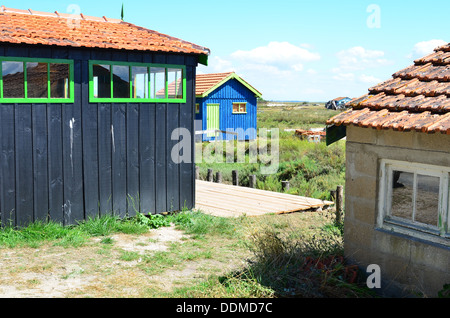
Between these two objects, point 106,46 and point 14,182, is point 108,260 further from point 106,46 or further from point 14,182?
point 106,46

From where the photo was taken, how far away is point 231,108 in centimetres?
3316

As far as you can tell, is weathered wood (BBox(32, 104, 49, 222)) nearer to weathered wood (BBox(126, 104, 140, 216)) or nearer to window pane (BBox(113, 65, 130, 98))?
window pane (BBox(113, 65, 130, 98))

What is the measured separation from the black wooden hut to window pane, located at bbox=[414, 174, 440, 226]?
6634mm

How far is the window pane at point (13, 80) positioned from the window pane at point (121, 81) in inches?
74.9

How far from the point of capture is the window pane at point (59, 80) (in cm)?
1037

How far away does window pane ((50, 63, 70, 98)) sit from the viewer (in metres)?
10.4

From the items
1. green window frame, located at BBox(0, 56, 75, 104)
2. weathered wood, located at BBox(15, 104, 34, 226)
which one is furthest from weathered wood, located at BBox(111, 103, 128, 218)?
weathered wood, located at BBox(15, 104, 34, 226)

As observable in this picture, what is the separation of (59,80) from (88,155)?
1.60 m

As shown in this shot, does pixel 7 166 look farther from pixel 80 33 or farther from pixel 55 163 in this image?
Answer: pixel 80 33

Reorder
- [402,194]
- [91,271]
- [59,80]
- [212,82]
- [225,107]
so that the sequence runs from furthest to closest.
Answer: [225,107] → [212,82] → [59,80] → [91,271] → [402,194]

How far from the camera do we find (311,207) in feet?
44.3

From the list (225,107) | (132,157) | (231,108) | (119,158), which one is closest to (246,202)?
(132,157)

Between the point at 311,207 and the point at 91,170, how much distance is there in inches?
221
